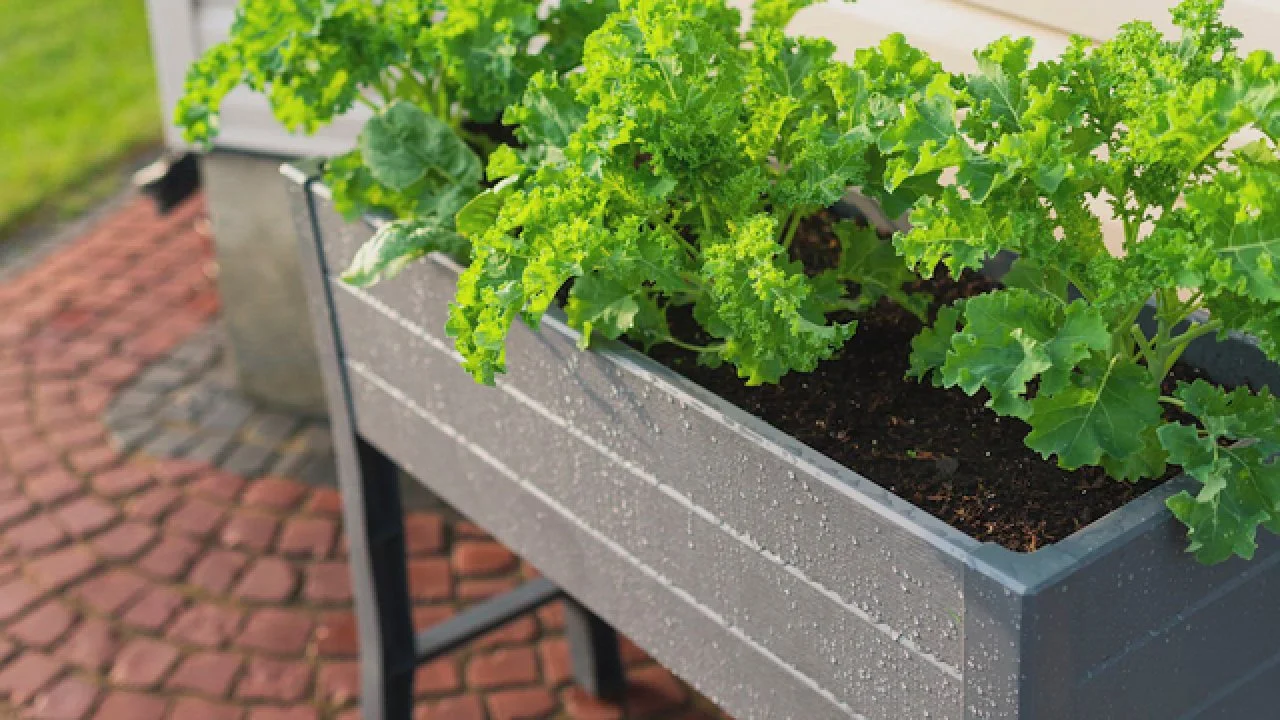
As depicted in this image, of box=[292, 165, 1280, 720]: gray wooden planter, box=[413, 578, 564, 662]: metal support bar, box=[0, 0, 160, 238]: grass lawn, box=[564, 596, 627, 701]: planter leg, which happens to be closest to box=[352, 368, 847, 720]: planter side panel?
box=[292, 165, 1280, 720]: gray wooden planter

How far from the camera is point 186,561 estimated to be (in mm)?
3570

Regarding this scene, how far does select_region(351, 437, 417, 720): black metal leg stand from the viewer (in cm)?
255

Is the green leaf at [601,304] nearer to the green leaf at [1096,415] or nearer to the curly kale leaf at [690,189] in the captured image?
the curly kale leaf at [690,189]

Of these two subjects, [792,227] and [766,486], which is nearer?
[766,486]

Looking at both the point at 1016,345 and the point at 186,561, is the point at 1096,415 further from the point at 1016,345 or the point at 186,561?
the point at 186,561

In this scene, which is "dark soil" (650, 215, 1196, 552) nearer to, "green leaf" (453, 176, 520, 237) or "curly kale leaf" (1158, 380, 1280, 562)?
"curly kale leaf" (1158, 380, 1280, 562)

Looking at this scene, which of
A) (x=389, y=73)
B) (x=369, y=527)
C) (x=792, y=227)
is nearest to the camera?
(x=792, y=227)

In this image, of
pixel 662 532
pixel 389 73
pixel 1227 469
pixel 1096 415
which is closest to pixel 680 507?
pixel 662 532

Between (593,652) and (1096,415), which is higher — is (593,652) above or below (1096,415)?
below

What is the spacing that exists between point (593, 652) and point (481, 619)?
1.05 ft

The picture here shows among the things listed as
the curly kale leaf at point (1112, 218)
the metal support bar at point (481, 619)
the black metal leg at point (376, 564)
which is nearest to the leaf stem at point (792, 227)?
the curly kale leaf at point (1112, 218)

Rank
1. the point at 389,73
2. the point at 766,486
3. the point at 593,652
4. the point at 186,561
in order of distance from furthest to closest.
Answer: the point at 186,561 < the point at 593,652 < the point at 389,73 < the point at 766,486

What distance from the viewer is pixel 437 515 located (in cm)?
375

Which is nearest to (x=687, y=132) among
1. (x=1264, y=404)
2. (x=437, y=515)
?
(x=1264, y=404)
